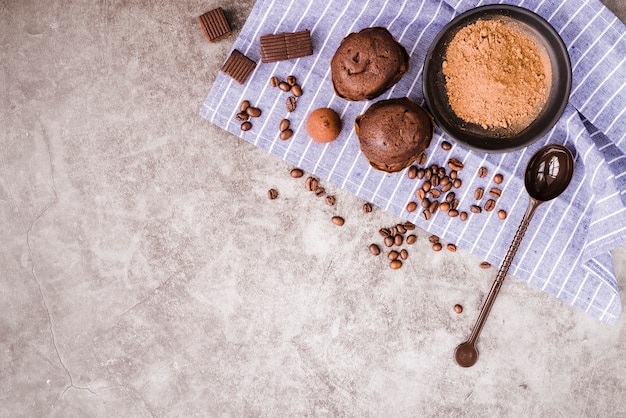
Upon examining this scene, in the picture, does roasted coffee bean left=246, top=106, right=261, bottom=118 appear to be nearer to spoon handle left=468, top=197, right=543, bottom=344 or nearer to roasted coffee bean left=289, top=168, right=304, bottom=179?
roasted coffee bean left=289, top=168, right=304, bottom=179

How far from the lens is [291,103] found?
1627 millimetres

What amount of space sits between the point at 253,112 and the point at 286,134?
0.49 feet

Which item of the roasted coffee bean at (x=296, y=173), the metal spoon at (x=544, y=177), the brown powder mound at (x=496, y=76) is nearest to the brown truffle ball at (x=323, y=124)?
the roasted coffee bean at (x=296, y=173)

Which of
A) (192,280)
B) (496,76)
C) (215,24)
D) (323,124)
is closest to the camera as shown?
(496,76)

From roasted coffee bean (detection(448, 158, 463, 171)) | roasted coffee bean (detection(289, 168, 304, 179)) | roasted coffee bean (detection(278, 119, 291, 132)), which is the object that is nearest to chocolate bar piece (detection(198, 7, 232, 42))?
roasted coffee bean (detection(278, 119, 291, 132))

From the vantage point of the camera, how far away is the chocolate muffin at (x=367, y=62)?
4.73 feet

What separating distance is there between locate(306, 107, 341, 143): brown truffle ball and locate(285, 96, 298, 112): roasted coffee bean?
0.24 feet

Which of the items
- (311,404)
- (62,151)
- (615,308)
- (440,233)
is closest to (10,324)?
(62,151)

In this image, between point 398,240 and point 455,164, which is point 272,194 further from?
point 455,164

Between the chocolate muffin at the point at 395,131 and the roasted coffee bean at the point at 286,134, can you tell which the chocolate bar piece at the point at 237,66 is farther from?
→ the chocolate muffin at the point at 395,131

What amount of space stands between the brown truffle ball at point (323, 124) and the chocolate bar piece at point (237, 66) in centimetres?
29

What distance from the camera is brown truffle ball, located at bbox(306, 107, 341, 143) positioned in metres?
1.57

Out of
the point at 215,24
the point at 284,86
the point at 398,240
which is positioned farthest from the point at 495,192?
the point at 215,24

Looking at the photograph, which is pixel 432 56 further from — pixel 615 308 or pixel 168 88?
pixel 615 308
